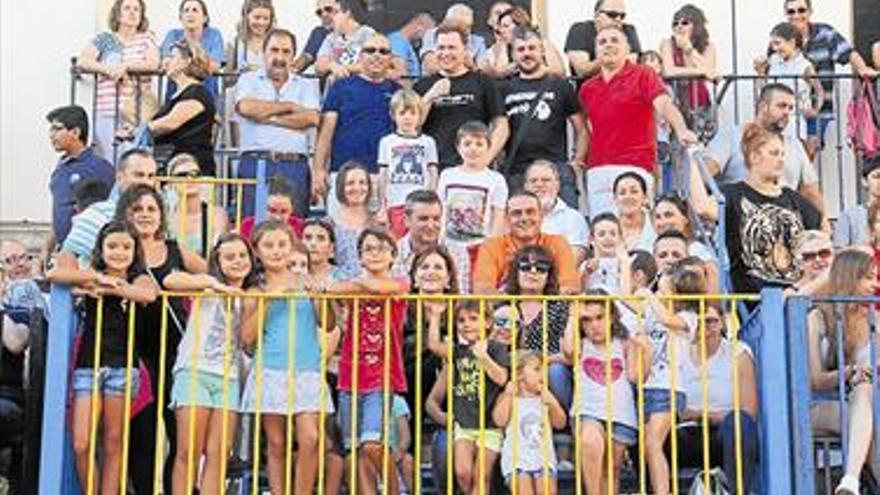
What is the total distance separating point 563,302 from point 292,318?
140 cm

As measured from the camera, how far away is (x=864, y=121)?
12.5 meters

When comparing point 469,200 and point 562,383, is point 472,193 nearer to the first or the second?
point 469,200

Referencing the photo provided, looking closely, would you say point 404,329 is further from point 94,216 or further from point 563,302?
point 94,216

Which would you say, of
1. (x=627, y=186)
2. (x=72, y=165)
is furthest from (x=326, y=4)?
(x=627, y=186)

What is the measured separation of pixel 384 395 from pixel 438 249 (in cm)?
115

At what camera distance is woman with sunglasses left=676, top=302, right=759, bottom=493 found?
27.0ft

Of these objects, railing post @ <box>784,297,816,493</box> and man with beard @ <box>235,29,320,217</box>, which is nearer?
railing post @ <box>784,297,816,493</box>

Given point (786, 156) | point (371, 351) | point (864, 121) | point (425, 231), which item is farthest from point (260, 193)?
point (864, 121)

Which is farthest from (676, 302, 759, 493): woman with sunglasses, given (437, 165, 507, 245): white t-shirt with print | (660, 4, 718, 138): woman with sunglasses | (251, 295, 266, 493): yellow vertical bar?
(660, 4, 718, 138): woman with sunglasses

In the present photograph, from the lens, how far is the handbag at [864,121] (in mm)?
12391

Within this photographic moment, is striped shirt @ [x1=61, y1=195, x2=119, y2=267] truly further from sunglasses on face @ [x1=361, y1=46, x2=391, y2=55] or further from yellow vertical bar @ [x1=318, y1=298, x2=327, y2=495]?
sunglasses on face @ [x1=361, y1=46, x2=391, y2=55]

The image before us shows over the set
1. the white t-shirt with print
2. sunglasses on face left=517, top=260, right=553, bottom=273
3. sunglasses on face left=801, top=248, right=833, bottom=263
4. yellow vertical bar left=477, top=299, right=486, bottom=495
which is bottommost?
yellow vertical bar left=477, top=299, right=486, bottom=495

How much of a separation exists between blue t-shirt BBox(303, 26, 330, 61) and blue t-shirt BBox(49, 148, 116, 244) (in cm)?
207

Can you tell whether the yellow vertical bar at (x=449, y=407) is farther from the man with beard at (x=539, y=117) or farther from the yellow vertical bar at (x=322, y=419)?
the man with beard at (x=539, y=117)
